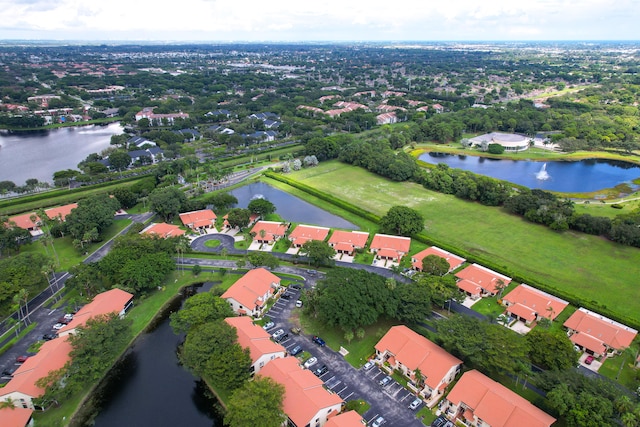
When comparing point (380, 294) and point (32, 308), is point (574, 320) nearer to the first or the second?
point (380, 294)

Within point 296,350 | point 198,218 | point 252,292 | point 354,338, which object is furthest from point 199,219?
point 354,338

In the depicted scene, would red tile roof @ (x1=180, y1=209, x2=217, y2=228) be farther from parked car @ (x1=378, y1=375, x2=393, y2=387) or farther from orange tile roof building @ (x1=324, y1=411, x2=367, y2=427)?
orange tile roof building @ (x1=324, y1=411, x2=367, y2=427)

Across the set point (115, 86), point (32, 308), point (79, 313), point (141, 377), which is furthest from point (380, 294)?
point (115, 86)

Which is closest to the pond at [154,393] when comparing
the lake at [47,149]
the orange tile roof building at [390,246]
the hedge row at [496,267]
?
the orange tile roof building at [390,246]

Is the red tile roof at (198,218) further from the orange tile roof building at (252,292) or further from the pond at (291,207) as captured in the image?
the orange tile roof building at (252,292)

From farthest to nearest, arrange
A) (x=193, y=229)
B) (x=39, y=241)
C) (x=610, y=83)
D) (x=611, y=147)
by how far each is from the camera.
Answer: (x=610, y=83) < (x=611, y=147) < (x=193, y=229) < (x=39, y=241)

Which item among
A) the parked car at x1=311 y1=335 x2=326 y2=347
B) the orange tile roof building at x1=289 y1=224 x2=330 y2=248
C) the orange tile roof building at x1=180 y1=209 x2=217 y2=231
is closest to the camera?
the parked car at x1=311 y1=335 x2=326 y2=347

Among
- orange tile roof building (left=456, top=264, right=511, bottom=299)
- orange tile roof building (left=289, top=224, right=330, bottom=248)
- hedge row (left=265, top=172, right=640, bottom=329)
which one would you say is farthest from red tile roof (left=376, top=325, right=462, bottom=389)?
orange tile roof building (left=289, top=224, right=330, bottom=248)
